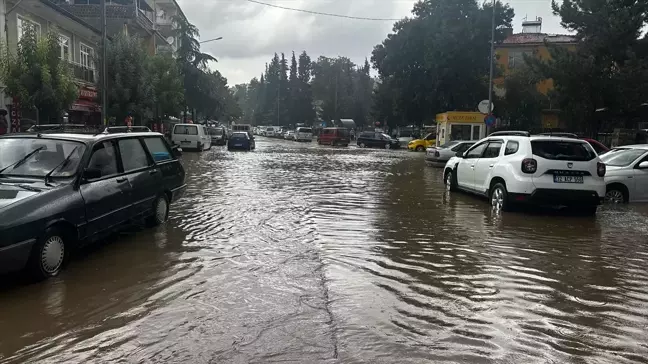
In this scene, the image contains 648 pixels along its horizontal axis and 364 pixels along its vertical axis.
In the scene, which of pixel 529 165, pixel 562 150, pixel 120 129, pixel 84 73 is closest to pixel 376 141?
pixel 84 73

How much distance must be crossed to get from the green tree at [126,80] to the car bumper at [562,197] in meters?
23.9

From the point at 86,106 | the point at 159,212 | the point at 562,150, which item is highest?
the point at 86,106

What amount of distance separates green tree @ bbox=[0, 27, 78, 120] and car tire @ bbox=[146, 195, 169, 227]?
1137 cm

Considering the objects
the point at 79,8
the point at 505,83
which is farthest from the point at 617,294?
the point at 505,83

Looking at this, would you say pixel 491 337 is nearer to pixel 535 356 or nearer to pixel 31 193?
pixel 535 356

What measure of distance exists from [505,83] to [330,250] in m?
48.1

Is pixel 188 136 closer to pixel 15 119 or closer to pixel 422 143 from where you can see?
pixel 15 119

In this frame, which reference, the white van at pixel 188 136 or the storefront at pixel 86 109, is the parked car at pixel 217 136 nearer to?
the white van at pixel 188 136

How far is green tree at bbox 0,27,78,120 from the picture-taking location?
1798 cm

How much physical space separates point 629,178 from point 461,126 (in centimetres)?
2948

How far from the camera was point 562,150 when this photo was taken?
10391 millimetres

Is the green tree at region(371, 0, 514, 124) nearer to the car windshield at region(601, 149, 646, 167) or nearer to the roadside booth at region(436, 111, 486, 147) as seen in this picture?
the roadside booth at region(436, 111, 486, 147)

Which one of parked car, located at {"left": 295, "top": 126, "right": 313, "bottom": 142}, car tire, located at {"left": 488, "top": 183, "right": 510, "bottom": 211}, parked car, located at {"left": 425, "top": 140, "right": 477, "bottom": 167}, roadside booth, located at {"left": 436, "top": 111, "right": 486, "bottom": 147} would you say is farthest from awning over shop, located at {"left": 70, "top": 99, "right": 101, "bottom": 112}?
parked car, located at {"left": 295, "top": 126, "right": 313, "bottom": 142}

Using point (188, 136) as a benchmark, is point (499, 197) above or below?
below
